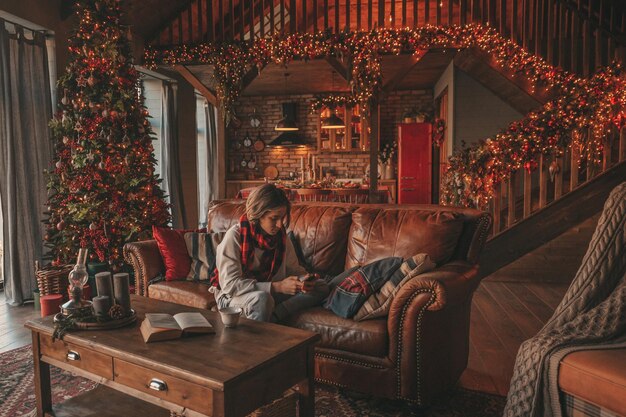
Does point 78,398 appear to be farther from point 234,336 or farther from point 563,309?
point 563,309

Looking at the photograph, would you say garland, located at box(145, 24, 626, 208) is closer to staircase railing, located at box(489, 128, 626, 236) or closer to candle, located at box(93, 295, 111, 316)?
staircase railing, located at box(489, 128, 626, 236)

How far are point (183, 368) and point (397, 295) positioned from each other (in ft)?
3.72

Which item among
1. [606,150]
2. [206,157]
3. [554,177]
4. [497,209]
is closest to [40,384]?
[497,209]

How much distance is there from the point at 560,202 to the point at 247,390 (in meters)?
4.17

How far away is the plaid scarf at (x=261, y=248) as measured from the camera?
2605 mm

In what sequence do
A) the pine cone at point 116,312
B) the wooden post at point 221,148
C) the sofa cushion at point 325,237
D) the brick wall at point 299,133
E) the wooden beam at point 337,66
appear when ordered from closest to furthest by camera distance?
1. the pine cone at point 116,312
2. the sofa cushion at point 325,237
3. the wooden beam at point 337,66
4. the wooden post at point 221,148
5. the brick wall at point 299,133

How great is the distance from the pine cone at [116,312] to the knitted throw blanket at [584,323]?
66.4 inches

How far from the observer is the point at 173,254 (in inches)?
131

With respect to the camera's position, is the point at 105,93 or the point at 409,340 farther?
the point at 105,93

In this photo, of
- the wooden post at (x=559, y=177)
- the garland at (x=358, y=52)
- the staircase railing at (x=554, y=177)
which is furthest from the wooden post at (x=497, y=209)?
the garland at (x=358, y=52)

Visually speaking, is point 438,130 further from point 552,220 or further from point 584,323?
point 584,323

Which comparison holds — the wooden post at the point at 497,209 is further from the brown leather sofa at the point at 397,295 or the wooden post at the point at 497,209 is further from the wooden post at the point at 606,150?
the brown leather sofa at the point at 397,295

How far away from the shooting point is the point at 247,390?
5.42 ft

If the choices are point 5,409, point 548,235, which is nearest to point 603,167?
point 548,235
